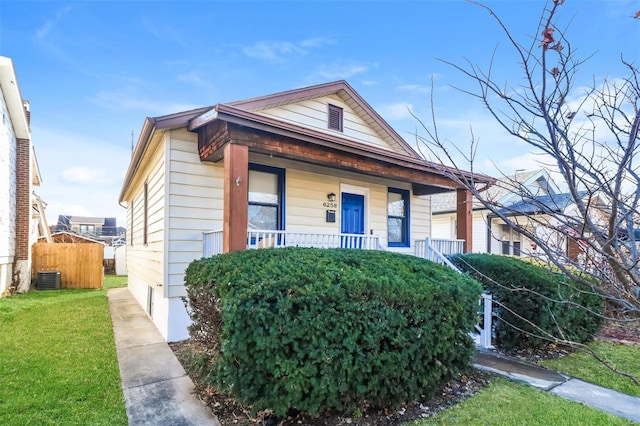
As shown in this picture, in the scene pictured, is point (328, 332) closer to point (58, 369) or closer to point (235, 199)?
point (235, 199)

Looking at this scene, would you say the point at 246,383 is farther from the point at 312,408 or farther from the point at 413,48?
the point at 413,48

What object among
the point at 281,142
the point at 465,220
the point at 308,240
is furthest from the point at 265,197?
the point at 465,220

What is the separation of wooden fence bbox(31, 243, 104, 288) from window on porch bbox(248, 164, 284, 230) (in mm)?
9240

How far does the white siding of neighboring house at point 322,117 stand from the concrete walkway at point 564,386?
5.98 m

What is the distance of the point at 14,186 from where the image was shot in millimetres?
12070

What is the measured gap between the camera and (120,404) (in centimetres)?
359

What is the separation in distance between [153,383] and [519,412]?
155 inches

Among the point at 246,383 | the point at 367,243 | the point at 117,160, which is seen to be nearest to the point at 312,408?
the point at 246,383

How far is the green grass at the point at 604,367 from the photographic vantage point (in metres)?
4.20

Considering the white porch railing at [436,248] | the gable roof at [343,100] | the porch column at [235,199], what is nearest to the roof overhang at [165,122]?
the porch column at [235,199]

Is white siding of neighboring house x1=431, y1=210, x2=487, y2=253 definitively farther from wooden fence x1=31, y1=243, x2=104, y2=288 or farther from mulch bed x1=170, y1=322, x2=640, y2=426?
wooden fence x1=31, y1=243, x2=104, y2=288

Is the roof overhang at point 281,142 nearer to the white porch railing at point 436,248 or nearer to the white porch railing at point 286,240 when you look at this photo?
the white porch railing at point 286,240

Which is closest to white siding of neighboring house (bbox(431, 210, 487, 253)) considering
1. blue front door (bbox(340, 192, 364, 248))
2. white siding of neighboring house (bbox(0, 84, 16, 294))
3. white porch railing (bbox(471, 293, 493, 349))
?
blue front door (bbox(340, 192, 364, 248))

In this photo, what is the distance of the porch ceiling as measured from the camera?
5453 mm
